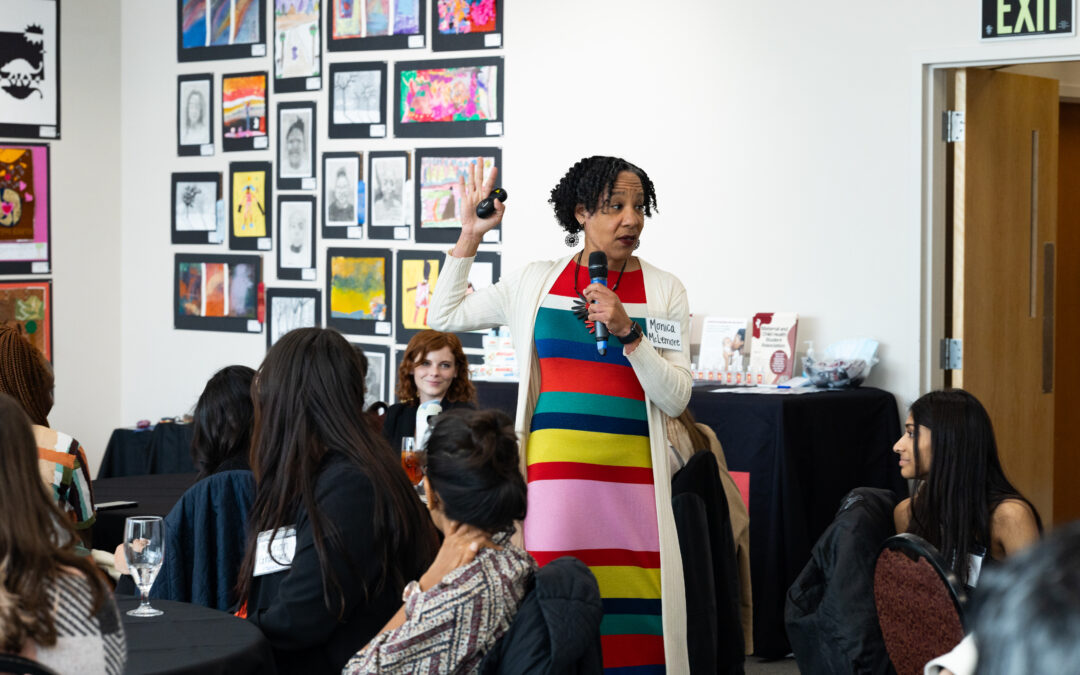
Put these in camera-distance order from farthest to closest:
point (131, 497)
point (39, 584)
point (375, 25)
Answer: point (375, 25) < point (131, 497) < point (39, 584)

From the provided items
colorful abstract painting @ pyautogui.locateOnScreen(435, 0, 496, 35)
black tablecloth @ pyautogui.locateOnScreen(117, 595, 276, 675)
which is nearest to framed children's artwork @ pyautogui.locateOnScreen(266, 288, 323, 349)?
colorful abstract painting @ pyautogui.locateOnScreen(435, 0, 496, 35)

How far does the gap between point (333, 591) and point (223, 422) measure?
3.55 feet

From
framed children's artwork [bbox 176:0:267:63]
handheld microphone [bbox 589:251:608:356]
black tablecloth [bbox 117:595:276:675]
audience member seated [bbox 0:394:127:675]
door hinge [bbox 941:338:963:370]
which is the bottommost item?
black tablecloth [bbox 117:595:276:675]

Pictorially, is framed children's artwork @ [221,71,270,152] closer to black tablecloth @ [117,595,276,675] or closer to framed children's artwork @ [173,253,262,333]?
framed children's artwork @ [173,253,262,333]

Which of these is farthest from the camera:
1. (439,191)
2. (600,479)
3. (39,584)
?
(439,191)

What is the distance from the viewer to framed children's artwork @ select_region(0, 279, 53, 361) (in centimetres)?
717

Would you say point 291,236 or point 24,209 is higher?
point 24,209

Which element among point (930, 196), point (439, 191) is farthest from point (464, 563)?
point (439, 191)

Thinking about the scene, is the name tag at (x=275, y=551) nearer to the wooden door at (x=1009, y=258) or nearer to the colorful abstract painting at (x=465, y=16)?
the wooden door at (x=1009, y=258)

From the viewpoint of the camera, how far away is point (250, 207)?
7164mm

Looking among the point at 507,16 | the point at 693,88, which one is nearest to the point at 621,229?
the point at 693,88

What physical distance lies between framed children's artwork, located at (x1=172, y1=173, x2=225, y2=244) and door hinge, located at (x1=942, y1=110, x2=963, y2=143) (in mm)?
4143

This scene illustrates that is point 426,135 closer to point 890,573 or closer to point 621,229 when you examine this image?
point 621,229

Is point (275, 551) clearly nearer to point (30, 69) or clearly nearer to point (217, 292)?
point (217, 292)
